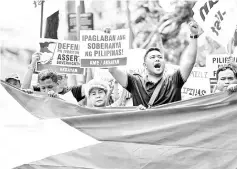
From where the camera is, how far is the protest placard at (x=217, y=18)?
241 inches

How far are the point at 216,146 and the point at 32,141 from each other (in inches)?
57.4

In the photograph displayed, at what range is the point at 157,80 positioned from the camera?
5.44 m

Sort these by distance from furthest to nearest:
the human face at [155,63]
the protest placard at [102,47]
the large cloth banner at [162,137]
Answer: the protest placard at [102,47] → the human face at [155,63] → the large cloth banner at [162,137]

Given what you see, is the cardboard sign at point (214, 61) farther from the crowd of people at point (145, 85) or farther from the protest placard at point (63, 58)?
the protest placard at point (63, 58)

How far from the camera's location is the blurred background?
21.4 feet

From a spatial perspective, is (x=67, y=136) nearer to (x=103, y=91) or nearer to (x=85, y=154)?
(x=85, y=154)

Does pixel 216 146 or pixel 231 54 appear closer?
pixel 216 146

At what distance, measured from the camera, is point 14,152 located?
4.48 m

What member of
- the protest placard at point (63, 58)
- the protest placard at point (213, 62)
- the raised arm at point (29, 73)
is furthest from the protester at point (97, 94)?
the protest placard at point (213, 62)

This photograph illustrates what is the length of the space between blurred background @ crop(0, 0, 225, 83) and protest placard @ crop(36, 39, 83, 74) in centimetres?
42

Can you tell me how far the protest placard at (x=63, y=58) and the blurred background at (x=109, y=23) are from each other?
0.42 metres

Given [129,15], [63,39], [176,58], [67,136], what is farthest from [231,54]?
[67,136]

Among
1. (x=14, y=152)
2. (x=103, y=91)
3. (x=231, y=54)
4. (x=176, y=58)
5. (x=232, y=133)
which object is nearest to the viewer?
(x=232, y=133)

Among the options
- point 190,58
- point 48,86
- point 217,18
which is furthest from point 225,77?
point 48,86
